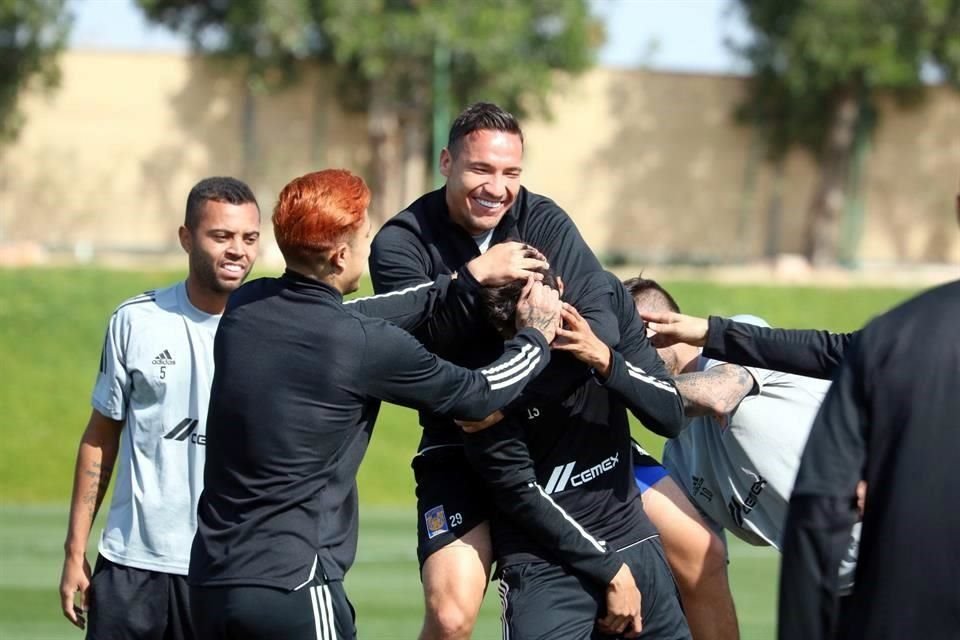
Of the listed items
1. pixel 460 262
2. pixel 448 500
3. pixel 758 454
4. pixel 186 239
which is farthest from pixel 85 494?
pixel 758 454

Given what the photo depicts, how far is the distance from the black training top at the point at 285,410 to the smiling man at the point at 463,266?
626 mm

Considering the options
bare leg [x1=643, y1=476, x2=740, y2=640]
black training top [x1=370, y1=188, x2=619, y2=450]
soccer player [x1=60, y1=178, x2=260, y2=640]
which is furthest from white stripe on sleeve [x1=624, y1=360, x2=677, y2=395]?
soccer player [x1=60, y1=178, x2=260, y2=640]

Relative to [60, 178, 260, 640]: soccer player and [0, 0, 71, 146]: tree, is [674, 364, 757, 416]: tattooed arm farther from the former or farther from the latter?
[0, 0, 71, 146]: tree

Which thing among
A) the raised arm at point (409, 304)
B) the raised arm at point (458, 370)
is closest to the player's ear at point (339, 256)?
the raised arm at point (458, 370)

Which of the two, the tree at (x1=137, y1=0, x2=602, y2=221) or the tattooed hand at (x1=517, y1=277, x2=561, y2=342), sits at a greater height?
the tree at (x1=137, y1=0, x2=602, y2=221)

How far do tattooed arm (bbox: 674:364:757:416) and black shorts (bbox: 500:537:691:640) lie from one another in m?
0.52

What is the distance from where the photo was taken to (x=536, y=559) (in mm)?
5238

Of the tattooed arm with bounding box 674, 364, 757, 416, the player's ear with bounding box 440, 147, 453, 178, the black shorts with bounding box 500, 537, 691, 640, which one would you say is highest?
the player's ear with bounding box 440, 147, 453, 178

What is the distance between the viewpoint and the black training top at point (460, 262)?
5.08 metres

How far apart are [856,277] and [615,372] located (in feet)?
75.1

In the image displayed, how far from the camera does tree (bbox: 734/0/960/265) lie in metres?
27.1

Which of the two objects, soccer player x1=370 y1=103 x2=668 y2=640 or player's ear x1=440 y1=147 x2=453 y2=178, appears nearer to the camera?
soccer player x1=370 y1=103 x2=668 y2=640

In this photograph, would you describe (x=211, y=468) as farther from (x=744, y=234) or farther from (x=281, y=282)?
(x=744, y=234)

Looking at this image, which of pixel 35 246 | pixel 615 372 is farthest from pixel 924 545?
pixel 35 246
